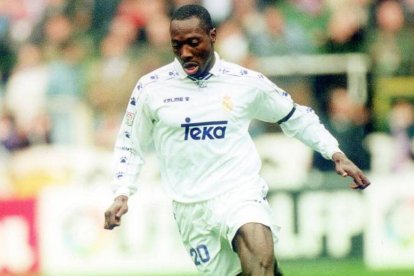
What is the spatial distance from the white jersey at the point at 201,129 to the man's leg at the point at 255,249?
14.3 inches

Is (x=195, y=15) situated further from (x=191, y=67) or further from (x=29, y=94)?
(x=29, y=94)

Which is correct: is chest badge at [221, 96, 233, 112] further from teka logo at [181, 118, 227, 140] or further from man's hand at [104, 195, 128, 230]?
man's hand at [104, 195, 128, 230]

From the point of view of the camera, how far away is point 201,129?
8.43m

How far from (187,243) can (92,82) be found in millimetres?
8135

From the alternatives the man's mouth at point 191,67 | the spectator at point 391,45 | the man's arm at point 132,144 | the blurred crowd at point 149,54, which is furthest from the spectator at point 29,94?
the man's mouth at point 191,67

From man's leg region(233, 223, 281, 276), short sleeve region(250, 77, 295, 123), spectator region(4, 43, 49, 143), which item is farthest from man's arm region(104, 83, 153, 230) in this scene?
spectator region(4, 43, 49, 143)

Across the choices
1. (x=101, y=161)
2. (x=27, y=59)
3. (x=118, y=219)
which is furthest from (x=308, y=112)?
(x=27, y=59)

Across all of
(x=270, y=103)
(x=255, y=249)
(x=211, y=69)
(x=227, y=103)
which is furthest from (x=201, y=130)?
(x=255, y=249)

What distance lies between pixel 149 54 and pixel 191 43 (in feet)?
27.5

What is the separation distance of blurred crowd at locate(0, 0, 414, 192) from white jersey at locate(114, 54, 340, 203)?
7.04 m

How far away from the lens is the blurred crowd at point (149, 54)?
16125 millimetres

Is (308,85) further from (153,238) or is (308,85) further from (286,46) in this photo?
(153,238)

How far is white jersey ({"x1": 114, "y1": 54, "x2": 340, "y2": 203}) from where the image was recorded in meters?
8.44

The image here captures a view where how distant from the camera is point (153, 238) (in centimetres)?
1460
